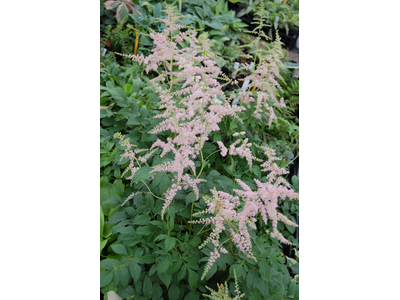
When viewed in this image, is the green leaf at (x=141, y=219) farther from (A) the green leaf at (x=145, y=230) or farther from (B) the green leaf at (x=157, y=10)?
(B) the green leaf at (x=157, y=10)

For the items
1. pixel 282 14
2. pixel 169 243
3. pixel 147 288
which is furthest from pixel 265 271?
pixel 282 14

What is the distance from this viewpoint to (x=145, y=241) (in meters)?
1.34

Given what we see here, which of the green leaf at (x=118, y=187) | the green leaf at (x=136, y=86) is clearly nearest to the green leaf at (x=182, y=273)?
the green leaf at (x=118, y=187)

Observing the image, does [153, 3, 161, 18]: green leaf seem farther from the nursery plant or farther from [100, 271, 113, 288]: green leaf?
[100, 271, 113, 288]: green leaf

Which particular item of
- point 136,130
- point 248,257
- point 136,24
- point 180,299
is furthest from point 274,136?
point 136,24

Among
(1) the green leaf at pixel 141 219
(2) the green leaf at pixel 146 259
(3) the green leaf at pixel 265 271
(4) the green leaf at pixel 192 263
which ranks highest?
(1) the green leaf at pixel 141 219

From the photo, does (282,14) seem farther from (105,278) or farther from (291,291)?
(105,278)

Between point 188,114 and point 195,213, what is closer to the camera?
point 195,213

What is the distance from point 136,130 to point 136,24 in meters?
1.40

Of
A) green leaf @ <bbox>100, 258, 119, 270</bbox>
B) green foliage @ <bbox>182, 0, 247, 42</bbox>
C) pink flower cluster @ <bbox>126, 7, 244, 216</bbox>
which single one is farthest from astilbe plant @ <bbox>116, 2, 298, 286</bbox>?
green foliage @ <bbox>182, 0, 247, 42</bbox>

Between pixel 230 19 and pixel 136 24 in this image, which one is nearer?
pixel 136 24
